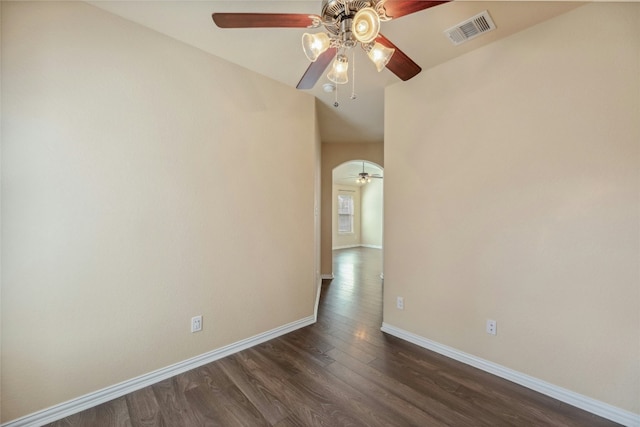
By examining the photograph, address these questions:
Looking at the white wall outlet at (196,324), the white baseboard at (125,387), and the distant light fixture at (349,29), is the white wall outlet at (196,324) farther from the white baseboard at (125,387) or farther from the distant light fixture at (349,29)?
the distant light fixture at (349,29)

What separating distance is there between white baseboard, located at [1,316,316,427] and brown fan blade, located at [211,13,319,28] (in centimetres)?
243

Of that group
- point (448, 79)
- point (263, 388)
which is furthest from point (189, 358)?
point (448, 79)

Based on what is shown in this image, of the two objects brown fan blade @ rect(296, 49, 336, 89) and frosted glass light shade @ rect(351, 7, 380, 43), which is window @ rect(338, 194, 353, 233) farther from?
frosted glass light shade @ rect(351, 7, 380, 43)

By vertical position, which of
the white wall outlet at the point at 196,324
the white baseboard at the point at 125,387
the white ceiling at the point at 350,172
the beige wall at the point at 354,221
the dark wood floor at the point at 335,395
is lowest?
the dark wood floor at the point at 335,395

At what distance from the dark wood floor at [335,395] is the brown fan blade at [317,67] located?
224 cm

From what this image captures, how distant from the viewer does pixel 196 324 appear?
2.14 m

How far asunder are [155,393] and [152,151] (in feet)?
5.85

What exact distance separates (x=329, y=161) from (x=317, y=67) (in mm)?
3379

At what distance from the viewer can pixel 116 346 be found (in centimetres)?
178

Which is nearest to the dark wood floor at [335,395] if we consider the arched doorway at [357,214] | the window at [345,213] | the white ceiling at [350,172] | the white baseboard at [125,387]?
the white baseboard at [125,387]

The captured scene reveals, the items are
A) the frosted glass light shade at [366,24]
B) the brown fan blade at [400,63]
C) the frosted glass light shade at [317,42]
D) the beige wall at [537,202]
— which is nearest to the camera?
the frosted glass light shade at [366,24]

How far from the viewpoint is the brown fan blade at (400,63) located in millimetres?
1464

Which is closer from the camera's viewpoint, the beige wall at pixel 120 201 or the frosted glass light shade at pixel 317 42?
the frosted glass light shade at pixel 317 42

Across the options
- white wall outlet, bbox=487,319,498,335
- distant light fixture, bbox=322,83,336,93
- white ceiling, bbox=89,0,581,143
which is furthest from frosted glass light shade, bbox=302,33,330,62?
white wall outlet, bbox=487,319,498,335
